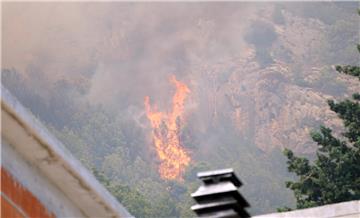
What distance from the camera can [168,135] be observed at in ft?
274

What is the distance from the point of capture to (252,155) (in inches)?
3100

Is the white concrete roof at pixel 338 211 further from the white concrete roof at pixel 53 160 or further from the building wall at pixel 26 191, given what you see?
the building wall at pixel 26 191

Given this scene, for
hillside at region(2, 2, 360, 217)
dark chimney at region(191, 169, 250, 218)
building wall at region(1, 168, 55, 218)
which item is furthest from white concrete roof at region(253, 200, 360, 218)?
hillside at region(2, 2, 360, 217)

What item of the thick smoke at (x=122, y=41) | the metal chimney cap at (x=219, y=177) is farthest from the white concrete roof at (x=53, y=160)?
the thick smoke at (x=122, y=41)

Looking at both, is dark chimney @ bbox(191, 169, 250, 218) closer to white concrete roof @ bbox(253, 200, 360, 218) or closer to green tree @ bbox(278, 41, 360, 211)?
white concrete roof @ bbox(253, 200, 360, 218)

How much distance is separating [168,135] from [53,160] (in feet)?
258

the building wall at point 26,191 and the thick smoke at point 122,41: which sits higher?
the thick smoke at point 122,41

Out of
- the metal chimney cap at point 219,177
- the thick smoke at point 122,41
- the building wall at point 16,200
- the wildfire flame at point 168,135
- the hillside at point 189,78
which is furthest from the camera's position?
the thick smoke at point 122,41

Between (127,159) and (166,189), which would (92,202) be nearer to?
(166,189)

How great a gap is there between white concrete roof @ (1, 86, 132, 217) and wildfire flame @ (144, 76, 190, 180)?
2944 inches

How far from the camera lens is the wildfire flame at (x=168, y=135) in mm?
82062

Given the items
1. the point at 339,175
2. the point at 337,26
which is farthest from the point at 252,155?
the point at 339,175

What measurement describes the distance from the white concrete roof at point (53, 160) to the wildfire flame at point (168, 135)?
245 feet

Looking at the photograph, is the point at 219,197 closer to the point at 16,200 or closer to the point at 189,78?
the point at 16,200
